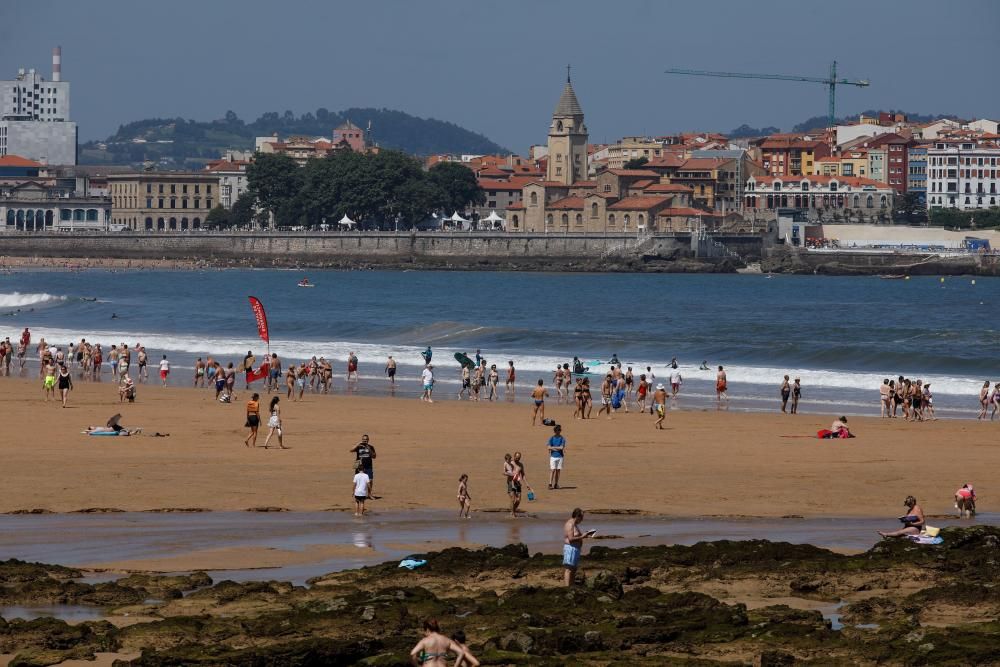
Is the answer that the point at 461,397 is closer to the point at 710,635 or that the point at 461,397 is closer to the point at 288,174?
the point at 710,635

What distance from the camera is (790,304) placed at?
7638cm

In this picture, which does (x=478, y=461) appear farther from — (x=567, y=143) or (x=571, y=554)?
(x=567, y=143)

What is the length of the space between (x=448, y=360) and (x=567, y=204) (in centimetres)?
8785

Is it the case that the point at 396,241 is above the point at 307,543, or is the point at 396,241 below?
above

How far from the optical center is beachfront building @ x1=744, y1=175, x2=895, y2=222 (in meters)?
140

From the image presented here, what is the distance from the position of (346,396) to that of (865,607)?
805 inches

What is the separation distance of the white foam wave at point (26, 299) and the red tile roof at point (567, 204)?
192 ft

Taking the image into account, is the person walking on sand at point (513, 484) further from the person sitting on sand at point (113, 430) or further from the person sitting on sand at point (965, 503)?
the person sitting on sand at point (113, 430)

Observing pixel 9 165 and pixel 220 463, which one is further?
pixel 9 165

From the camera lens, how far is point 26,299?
72.7 metres

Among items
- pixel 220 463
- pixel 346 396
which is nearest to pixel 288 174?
pixel 346 396

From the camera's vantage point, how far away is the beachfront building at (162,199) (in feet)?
495

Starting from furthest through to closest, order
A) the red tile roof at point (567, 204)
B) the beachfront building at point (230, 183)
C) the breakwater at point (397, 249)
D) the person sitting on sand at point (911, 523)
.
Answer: the beachfront building at point (230, 183) → the red tile roof at point (567, 204) → the breakwater at point (397, 249) → the person sitting on sand at point (911, 523)

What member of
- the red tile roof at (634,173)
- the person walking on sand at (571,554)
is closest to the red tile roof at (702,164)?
the red tile roof at (634,173)
